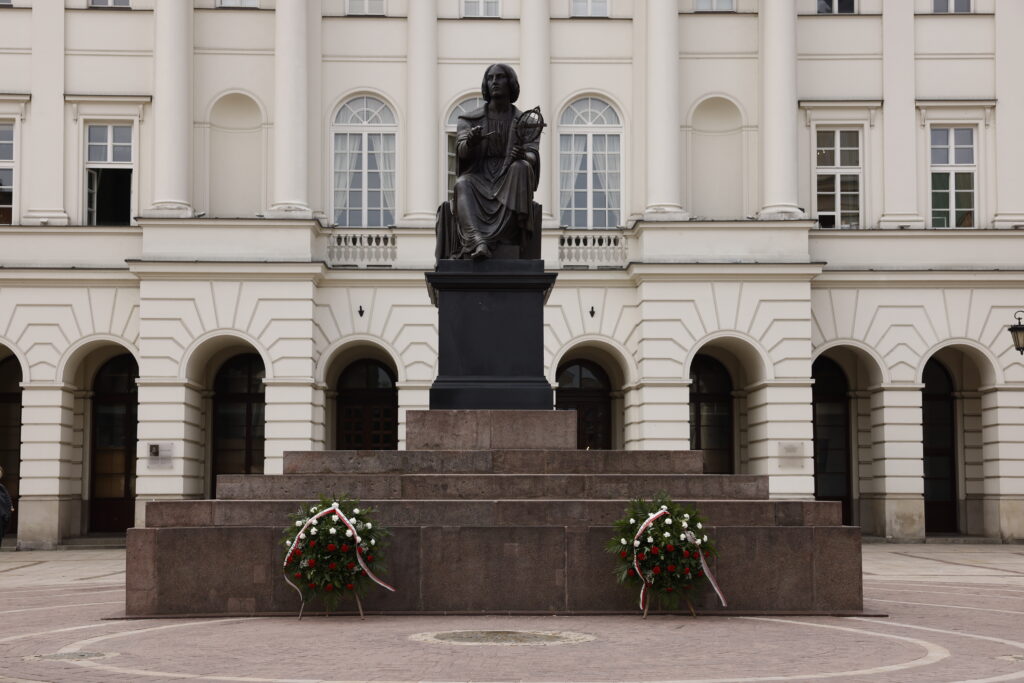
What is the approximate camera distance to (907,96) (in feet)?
120

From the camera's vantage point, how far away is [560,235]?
115ft

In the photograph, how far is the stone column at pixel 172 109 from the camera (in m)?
34.8

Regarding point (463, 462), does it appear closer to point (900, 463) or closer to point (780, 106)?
point (900, 463)

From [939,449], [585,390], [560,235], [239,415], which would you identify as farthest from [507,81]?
[939,449]

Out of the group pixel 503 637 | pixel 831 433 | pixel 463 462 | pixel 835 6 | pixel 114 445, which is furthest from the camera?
pixel 831 433

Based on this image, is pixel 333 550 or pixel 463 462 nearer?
pixel 333 550

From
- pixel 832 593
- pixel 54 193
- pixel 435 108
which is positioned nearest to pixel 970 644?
pixel 832 593

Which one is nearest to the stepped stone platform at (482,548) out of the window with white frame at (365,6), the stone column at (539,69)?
the stone column at (539,69)

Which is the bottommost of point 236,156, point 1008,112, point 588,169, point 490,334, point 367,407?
point 367,407

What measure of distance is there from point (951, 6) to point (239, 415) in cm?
2130

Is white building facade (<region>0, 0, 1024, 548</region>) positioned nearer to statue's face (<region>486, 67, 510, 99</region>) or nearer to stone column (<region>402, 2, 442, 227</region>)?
stone column (<region>402, 2, 442, 227</region>)

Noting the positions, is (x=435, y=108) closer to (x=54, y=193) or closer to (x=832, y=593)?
(x=54, y=193)

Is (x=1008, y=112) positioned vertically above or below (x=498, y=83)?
above

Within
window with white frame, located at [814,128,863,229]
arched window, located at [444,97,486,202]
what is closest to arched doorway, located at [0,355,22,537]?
arched window, located at [444,97,486,202]
